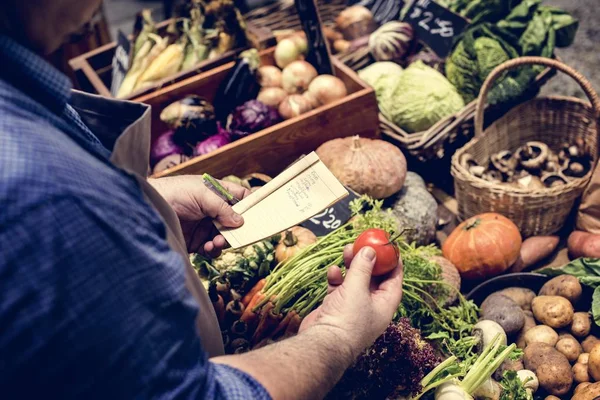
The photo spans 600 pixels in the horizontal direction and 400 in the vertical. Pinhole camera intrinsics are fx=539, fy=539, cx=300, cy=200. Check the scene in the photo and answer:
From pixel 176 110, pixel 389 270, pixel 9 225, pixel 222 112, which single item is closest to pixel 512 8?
pixel 222 112

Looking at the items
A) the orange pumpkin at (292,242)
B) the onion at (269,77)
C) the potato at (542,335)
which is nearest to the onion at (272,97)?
the onion at (269,77)

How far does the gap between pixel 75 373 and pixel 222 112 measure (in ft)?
8.42

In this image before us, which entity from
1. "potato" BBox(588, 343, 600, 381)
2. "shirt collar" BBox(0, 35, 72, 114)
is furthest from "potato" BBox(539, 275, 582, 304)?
"shirt collar" BBox(0, 35, 72, 114)

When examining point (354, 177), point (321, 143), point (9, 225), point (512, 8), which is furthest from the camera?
point (512, 8)

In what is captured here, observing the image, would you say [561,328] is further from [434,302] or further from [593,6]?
[593,6]

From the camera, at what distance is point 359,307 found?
60.2 inches

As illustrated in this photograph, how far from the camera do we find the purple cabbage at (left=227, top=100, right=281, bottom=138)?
3.09 metres

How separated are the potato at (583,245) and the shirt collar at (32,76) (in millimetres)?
2510

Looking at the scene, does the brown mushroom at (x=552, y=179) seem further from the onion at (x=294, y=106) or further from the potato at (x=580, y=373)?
the onion at (x=294, y=106)

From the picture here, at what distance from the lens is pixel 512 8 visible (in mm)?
3629

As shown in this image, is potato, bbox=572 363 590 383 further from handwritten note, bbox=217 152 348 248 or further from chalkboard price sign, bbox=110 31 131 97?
chalkboard price sign, bbox=110 31 131 97

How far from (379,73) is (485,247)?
1531 mm

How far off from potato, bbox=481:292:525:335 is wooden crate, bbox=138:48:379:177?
3.89ft

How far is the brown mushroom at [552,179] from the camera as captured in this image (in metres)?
2.92
